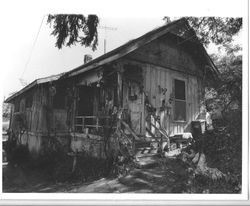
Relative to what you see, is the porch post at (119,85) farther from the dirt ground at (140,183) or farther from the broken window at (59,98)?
the broken window at (59,98)

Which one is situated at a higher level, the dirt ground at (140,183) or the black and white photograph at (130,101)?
the black and white photograph at (130,101)

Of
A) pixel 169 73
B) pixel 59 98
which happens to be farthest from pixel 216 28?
pixel 59 98

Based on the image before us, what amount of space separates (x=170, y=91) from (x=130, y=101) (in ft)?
5.29

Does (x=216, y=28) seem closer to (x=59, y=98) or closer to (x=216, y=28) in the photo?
(x=216, y=28)

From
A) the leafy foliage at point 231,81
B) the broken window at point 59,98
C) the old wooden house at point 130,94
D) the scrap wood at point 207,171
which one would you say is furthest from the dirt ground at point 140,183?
the broken window at point 59,98

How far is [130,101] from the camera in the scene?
6.50m

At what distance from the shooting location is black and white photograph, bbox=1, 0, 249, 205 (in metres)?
4.09

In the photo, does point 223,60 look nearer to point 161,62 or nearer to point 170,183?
point 161,62

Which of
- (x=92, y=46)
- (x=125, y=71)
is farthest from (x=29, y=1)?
(x=125, y=71)

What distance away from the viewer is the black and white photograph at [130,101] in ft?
13.4

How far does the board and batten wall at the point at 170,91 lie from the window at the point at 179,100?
139mm

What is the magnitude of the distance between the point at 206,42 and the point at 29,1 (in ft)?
13.9

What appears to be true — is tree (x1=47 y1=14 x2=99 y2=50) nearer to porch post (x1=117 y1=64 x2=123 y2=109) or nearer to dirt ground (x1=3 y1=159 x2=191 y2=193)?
porch post (x1=117 y1=64 x2=123 y2=109)

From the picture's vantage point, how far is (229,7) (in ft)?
13.7
